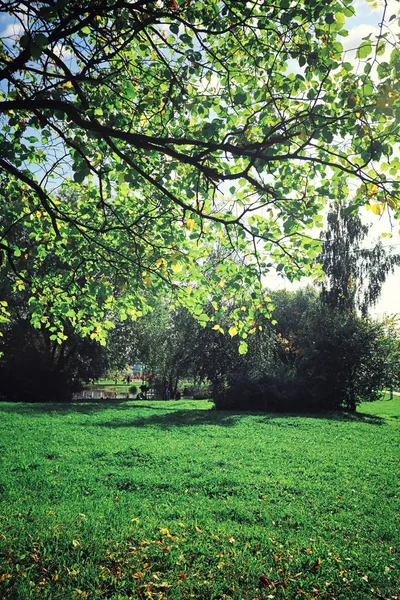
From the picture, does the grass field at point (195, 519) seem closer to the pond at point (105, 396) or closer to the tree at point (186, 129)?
the tree at point (186, 129)

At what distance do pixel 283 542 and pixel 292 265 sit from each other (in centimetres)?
375

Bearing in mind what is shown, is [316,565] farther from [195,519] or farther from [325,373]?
[325,373]

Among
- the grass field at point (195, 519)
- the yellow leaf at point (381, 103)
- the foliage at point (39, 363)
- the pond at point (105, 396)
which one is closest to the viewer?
the yellow leaf at point (381, 103)

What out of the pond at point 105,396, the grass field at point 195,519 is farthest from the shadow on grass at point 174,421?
the pond at point 105,396

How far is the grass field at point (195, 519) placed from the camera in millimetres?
3807

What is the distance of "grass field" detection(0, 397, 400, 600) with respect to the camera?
150 inches

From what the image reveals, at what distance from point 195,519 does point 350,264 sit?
24234mm

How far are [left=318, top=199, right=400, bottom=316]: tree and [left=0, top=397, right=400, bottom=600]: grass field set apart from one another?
1643 cm

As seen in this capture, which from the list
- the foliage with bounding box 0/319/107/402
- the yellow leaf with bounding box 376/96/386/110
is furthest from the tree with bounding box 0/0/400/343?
the foliage with bounding box 0/319/107/402

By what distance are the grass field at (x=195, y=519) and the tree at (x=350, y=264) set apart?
16434mm

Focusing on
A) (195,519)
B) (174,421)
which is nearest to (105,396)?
(174,421)

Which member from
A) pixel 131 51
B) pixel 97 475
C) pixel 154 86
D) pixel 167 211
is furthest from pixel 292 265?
pixel 97 475

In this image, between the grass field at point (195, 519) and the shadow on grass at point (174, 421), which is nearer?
the grass field at point (195, 519)

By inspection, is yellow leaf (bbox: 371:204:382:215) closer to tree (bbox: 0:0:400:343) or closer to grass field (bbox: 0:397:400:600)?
tree (bbox: 0:0:400:343)
